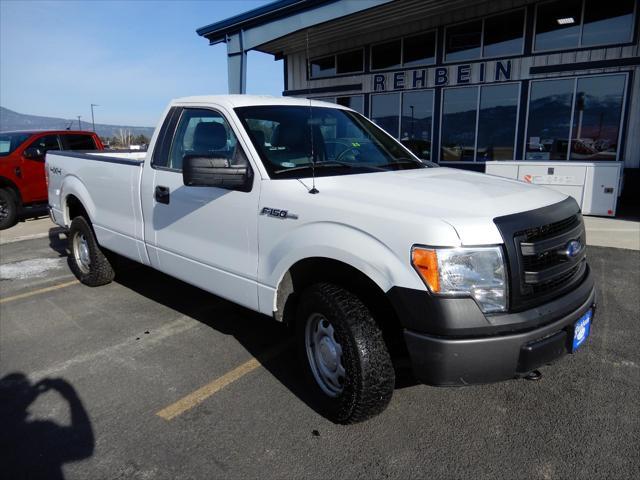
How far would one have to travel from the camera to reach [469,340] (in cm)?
225

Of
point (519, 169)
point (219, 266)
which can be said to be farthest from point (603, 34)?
point (219, 266)

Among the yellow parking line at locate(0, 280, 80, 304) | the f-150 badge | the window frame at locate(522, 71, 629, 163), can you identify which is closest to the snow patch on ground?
the yellow parking line at locate(0, 280, 80, 304)

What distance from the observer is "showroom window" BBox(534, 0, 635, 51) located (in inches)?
434

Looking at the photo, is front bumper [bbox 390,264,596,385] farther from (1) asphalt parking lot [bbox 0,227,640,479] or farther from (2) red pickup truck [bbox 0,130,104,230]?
(2) red pickup truck [bbox 0,130,104,230]

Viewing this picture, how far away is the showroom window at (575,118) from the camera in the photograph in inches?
452

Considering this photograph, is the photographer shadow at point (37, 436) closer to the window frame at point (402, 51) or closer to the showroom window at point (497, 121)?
the showroom window at point (497, 121)

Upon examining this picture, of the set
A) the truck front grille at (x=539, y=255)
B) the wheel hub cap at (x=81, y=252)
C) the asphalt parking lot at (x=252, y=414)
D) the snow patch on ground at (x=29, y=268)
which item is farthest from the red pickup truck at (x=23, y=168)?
the truck front grille at (x=539, y=255)

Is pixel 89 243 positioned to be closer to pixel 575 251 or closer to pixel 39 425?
pixel 39 425

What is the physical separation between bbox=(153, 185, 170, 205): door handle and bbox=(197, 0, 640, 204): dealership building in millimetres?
8861

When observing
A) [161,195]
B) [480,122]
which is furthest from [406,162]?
[480,122]

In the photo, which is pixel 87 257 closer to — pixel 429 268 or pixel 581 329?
pixel 429 268

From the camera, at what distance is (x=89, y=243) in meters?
5.31

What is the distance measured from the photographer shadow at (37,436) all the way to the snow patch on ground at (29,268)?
10.8ft

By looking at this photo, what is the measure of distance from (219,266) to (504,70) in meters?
11.8
